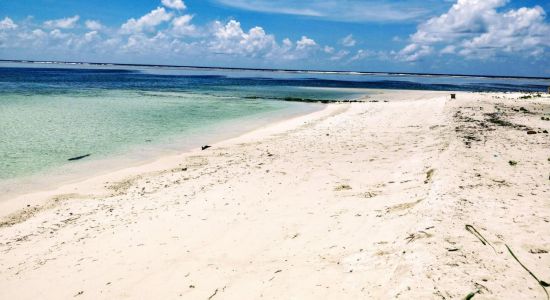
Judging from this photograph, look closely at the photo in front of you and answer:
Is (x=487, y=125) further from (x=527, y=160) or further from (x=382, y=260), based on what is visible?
(x=382, y=260)

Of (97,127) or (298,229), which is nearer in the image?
(298,229)

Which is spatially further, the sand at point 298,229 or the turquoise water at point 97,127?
the turquoise water at point 97,127

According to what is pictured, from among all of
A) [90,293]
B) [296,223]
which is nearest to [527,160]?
[296,223]

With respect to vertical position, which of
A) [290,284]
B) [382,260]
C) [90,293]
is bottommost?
[90,293]

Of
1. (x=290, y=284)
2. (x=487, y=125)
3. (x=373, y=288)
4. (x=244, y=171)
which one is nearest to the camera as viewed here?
(x=373, y=288)

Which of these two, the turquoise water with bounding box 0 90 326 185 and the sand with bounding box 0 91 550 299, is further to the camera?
the turquoise water with bounding box 0 90 326 185

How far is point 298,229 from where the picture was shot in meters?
6.59

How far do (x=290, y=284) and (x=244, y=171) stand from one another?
6317 mm

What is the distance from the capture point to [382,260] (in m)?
4.82

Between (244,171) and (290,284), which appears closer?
(290,284)

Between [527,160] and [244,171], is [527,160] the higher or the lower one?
the higher one

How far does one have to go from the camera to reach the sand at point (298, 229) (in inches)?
180

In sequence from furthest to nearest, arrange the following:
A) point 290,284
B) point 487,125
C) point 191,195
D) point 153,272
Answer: point 487,125, point 191,195, point 153,272, point 290,284

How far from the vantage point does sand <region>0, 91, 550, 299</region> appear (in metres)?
4.57
